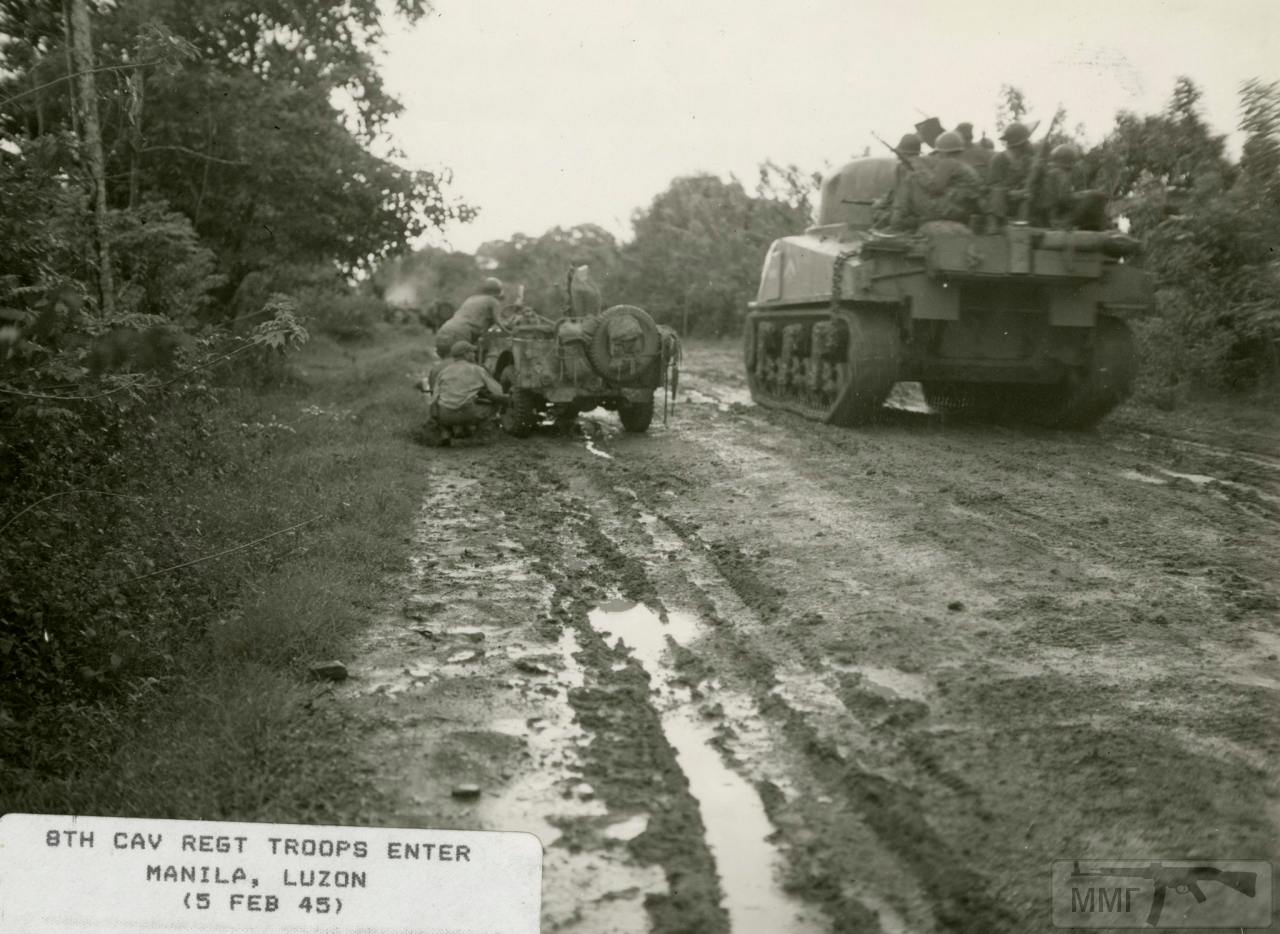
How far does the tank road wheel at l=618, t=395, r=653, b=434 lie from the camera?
39.2 feet

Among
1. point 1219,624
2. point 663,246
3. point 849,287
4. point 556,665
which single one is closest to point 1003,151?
point 849,287

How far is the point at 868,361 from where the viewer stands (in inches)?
→ 444

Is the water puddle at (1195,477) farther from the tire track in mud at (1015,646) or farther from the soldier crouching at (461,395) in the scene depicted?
the soldier crouching at (461,395)

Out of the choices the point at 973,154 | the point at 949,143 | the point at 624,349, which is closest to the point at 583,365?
the point at 624,349

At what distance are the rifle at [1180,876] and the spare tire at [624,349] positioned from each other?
8.75m

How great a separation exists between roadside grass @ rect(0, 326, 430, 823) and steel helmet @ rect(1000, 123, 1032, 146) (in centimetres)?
626

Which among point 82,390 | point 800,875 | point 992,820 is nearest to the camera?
point 800,875

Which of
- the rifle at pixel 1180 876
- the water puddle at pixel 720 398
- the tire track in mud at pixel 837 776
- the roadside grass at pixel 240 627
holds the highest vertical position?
the rifle at pixel 1180 876

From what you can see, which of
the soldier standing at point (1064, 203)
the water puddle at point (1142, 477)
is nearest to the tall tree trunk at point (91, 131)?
the water puddle at point (1142, 477)

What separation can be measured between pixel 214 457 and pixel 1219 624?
261 inches

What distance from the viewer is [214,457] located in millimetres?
8609

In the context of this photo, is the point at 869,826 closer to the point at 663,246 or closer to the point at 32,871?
the point at 32,871

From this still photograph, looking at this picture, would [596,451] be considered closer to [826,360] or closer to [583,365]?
[583,365]

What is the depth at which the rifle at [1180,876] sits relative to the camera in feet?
10.1
